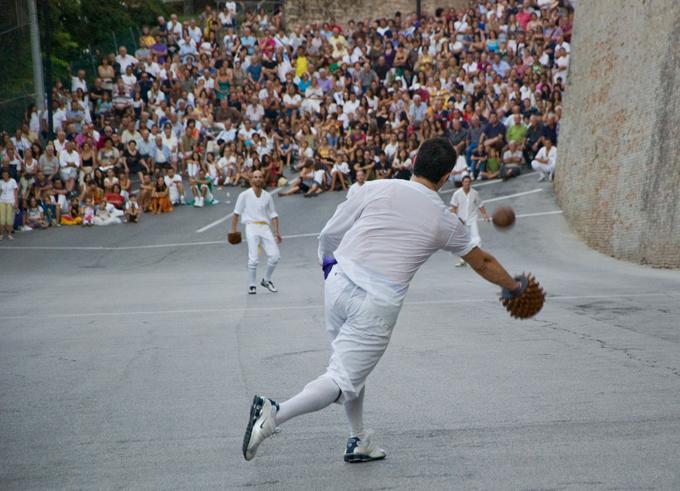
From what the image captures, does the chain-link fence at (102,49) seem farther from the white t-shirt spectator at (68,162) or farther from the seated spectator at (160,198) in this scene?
the seated spectator at (160,198)

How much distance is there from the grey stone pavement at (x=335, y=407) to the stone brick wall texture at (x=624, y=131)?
2160 millimetres

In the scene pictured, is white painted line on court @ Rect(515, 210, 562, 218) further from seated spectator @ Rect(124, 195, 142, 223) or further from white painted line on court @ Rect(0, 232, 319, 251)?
seated spectator @ Rect(124, 195, 142, 223)

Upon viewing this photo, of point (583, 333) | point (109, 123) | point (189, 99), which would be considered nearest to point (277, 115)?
point (189, 99)

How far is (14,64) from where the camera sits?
1241 inches

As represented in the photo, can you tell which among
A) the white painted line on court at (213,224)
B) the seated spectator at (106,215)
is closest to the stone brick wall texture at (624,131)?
the white painted line on court at (213,224)

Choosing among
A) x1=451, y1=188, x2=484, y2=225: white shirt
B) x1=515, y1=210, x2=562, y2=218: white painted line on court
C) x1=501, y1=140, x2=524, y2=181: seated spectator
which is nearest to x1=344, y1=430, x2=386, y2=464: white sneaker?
x1=451, y1=188, x2=484, y2=225: white shirt

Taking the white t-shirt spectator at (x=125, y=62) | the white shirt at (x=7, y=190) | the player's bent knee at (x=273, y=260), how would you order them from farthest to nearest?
the white t-shirt spectator at (x=125, y=62)
the white shirt at (x=7, y=190)
the player's bent knee at (x=273, y=260)

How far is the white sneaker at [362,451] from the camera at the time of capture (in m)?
5.87

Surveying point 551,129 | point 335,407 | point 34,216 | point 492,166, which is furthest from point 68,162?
point 335,407

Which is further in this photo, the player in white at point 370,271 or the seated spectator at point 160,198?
the seated spectator at point 160,198

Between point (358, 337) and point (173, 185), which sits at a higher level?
point (358, 337)

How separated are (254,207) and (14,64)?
17.3 m

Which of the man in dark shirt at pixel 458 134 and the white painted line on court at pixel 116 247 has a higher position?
the man in dark shirt at pixel 458 134

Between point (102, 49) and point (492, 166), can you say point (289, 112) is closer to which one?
point (492, 166)
